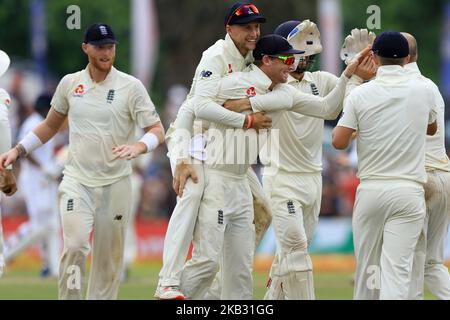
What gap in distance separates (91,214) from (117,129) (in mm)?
891

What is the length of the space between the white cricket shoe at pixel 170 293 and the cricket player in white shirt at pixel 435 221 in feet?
7.63

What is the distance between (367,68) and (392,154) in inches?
43.2

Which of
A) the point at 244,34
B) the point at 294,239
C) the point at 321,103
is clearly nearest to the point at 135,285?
the point at 294,239

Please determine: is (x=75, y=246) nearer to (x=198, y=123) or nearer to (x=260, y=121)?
(x=198, y=123)

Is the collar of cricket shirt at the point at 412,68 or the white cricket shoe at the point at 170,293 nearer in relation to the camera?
the collar of cricket shirt at the point at 412,68

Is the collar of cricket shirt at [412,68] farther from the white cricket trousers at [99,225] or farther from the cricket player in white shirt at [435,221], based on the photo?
the white cricket trousers at [99,225]

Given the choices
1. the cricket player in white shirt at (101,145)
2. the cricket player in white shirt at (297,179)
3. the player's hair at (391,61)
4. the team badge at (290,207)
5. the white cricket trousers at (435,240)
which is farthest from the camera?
the team badge at (290,207)

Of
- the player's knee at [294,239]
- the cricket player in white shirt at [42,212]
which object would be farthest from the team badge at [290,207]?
the cricket player in white shirt at [42,212]

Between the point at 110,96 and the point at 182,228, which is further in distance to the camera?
the point at 110,96

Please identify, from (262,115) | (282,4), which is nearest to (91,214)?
(262,115)

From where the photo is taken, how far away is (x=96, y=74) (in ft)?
40.0

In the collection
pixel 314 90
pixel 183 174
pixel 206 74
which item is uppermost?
pixel 206 74

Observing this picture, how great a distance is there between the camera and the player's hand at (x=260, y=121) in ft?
37.1

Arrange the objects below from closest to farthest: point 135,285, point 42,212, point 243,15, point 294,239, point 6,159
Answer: point 243,15 < point 6,159 < point 294,239 < point 135,285 < point 42,212
